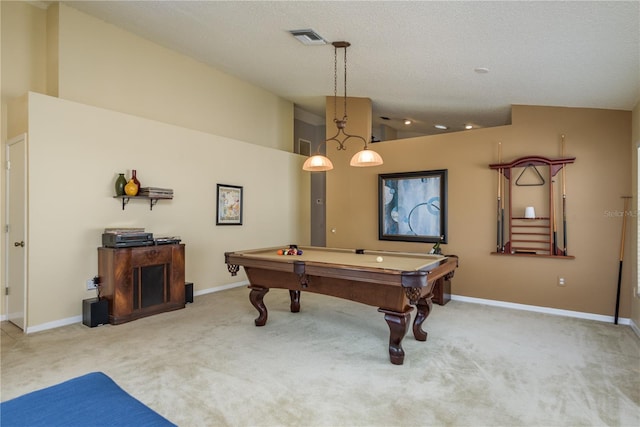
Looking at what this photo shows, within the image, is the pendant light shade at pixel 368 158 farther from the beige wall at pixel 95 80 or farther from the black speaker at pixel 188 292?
the black speaker at pixel 188 292

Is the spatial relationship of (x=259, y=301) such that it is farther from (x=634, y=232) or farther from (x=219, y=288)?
(x=634, y=232)

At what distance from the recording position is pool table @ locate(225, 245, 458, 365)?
9.34 feet

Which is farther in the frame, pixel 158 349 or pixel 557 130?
pixel 557 130

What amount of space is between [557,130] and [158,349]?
5.32 m

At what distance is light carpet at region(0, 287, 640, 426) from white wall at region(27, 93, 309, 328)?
67cm

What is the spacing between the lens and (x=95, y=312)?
3912mm

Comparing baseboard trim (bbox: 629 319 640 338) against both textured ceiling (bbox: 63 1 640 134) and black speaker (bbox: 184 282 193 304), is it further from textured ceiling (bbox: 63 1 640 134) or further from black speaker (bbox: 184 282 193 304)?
black speaker (bbox: 184 282 193 304)

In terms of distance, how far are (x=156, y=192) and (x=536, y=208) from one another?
5.04 meters

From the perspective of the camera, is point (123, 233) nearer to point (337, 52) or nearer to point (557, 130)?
point (337, 52)

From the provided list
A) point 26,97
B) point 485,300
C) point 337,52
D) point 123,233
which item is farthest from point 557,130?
point 26,97

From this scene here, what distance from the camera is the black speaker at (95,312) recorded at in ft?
12.8

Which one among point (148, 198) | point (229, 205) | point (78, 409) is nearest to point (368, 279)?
point (78, 409)

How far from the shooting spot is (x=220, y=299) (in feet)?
17.2

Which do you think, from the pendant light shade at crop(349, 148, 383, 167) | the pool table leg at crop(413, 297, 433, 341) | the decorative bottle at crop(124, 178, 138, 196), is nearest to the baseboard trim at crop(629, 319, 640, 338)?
the pool table leg at crop(413, 297, 433, 341)
